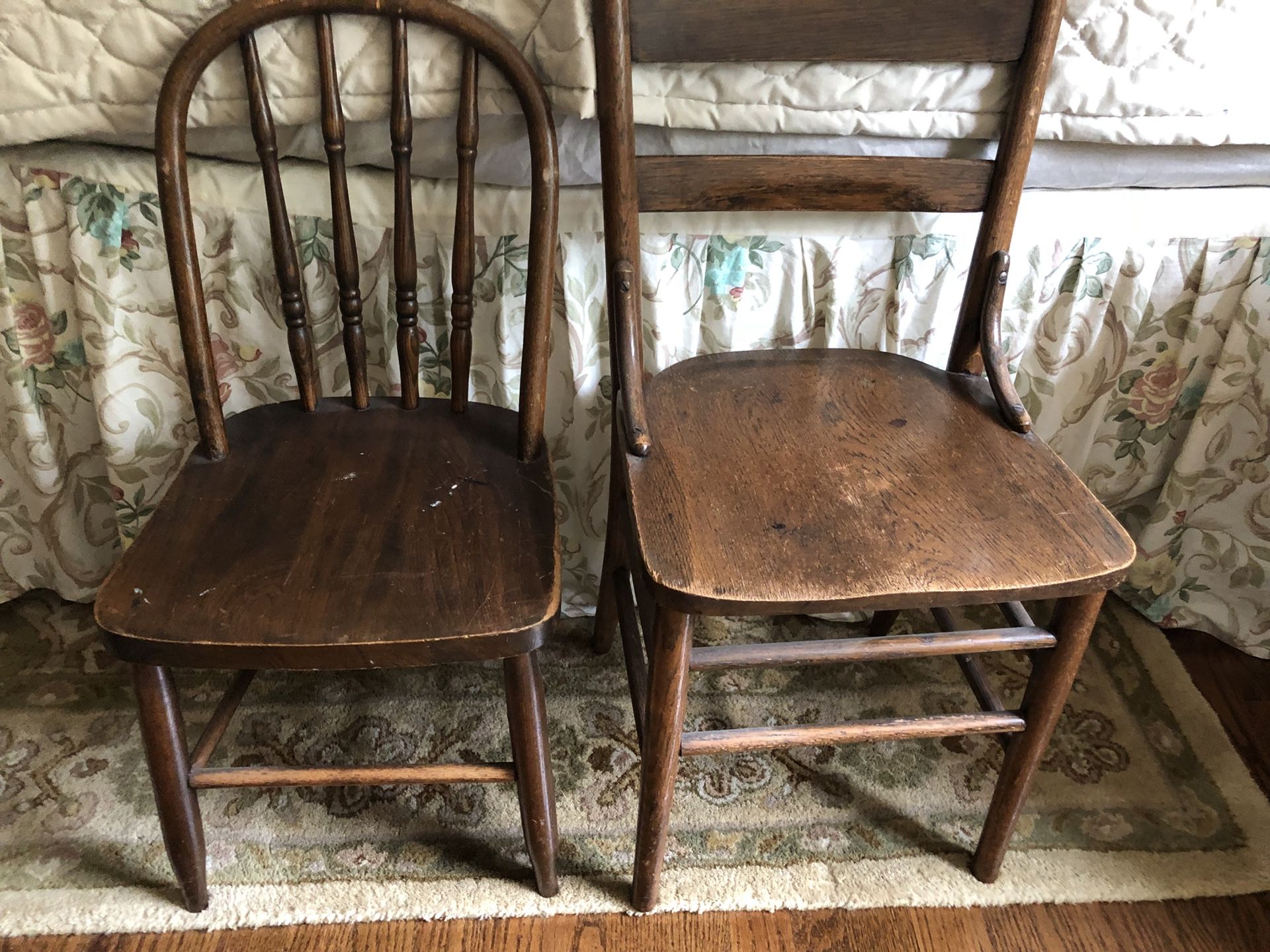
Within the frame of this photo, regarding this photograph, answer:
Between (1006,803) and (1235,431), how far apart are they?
1.90ft

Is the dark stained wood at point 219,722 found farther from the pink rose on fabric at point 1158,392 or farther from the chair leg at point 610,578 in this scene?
the pink rose on fabric at point 1158,392

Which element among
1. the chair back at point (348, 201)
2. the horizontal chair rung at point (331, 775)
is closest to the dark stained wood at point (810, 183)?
the chair back at point (348, 201)

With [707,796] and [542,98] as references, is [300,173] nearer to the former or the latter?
[542,98]

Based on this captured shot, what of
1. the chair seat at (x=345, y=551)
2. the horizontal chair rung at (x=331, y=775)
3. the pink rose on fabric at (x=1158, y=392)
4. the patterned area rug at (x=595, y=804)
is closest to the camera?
the chair seat at (x=345, y=551)

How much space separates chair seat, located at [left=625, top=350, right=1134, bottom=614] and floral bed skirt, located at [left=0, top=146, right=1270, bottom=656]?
0.12 metres

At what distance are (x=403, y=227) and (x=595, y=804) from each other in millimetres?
644

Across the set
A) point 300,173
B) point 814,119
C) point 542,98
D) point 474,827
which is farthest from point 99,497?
point 814,119

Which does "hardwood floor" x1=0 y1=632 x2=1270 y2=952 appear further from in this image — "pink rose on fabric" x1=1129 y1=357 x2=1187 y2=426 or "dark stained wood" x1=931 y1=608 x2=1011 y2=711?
"pink rose on fabric" x1=1129 y1=357 x2=1187 y2=426

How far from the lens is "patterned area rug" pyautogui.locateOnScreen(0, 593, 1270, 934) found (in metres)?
0.97

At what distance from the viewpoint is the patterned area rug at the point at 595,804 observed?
970 mm

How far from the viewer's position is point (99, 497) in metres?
1.19

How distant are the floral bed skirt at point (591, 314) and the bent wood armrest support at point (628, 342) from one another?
0.15 m

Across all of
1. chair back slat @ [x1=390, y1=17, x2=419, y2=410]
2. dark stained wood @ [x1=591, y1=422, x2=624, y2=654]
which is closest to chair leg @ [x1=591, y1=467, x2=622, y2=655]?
dark stained wood @ [x1=591, y1=422, x2=624, y2=654]

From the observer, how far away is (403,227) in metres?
0.90
